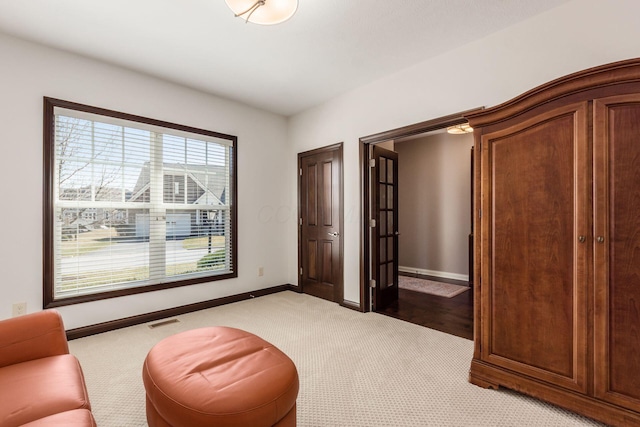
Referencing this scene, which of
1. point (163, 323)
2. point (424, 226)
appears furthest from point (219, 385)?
point (424, 226)

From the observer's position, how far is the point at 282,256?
15.1 ft

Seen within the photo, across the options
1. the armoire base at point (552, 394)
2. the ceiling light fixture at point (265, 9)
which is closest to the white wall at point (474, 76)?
the ceiling light fixture at point (265, 9)

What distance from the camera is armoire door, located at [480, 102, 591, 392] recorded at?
65.7 inches

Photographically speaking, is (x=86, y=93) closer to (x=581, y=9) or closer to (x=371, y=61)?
(x=371, y=61)

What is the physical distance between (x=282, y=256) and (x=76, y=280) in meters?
2.43

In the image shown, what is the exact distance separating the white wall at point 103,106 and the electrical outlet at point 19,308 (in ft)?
0.10

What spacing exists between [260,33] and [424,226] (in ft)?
14.3

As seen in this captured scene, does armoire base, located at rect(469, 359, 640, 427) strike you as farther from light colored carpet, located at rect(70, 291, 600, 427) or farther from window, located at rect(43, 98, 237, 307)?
window, located at rect(43, 98, 237, 307)

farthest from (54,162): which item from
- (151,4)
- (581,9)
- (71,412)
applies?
(581,9)

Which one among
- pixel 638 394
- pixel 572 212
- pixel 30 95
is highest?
pixel 30 95

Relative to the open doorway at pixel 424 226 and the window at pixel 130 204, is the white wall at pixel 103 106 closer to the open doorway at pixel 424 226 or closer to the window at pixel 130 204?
the window at pixel 130 204

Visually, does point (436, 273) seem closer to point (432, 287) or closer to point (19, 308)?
point (432, 287)

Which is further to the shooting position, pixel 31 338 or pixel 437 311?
pixel 437 311

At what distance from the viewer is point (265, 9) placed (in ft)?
6.41
